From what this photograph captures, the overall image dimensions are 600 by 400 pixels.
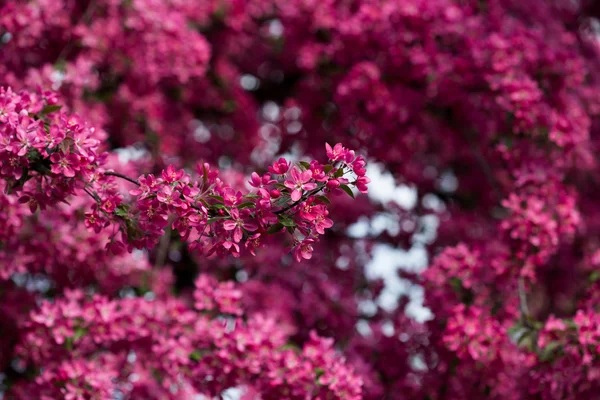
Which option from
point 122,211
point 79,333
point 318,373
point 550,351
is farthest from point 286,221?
point 550,351

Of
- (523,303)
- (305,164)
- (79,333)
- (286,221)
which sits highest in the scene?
(523,303)

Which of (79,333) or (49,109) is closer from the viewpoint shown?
(49,109)

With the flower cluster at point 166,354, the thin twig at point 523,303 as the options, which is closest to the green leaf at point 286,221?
the flower cluster at point 166,354

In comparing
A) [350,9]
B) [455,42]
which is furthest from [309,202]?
[350,9]

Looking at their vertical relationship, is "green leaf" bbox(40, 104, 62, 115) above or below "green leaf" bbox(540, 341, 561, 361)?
above

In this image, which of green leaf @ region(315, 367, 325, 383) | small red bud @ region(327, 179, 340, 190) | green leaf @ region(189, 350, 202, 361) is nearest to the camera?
small red bud @ region(327, 179, 340, 190)

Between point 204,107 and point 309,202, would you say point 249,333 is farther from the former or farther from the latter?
point 204,107

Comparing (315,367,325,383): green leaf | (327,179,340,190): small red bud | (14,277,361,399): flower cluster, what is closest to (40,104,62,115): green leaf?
(14,277,361,399): flower cluster

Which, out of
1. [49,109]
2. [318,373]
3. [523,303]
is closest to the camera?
[49,109]

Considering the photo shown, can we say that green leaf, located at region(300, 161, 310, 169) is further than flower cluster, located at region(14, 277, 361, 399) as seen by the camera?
No

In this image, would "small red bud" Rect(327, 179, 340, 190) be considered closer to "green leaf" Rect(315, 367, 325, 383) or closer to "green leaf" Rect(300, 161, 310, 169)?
"green leaf" Rect(300, 161, 310, 169)

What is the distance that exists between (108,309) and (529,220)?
6.68ft

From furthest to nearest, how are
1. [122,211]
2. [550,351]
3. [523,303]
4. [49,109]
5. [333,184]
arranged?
[523,303]
[550,351]
[49,109]
[122,211]
[333,184]

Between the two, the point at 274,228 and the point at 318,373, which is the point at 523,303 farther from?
the point at 274,228
